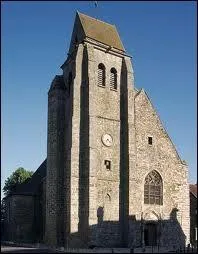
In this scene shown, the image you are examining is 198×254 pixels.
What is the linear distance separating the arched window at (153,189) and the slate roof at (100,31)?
39.1 ft

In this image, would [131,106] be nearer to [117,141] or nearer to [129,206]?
[117,141]

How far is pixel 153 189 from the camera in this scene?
38.5 meters

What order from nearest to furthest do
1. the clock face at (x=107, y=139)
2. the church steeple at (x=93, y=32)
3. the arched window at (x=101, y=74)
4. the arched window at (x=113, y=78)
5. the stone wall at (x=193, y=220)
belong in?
the clock face at (x=107, y=139), the arched window at (x=101, y=74), the arched window at (x=113, y=78), the church steeple at (x=93, y=32), the stone wall at (x=193, y=220)

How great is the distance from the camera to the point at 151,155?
128 ft

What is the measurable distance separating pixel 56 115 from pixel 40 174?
38.8ft

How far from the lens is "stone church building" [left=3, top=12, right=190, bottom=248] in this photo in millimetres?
35000

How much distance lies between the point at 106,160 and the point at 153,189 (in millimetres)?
5112

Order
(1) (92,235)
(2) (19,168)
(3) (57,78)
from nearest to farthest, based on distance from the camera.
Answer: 1. (1) (92,235)
2. (3) (57,78)
3. (2) (19,168)

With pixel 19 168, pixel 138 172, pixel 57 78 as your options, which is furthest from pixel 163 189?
pixel 19 168

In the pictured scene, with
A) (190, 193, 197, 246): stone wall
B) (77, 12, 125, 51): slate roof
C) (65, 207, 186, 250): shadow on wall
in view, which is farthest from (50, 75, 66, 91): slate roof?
(190, 193, 197, 246): stone wall

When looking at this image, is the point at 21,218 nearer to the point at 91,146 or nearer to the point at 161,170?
the point at 91,146

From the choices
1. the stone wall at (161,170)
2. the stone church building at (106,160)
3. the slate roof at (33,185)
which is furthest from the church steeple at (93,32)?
the slate roof at (33,185)

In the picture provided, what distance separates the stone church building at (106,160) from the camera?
35000mm

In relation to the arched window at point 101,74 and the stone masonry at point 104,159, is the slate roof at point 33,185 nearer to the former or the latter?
the stone masonry at point 104,159
